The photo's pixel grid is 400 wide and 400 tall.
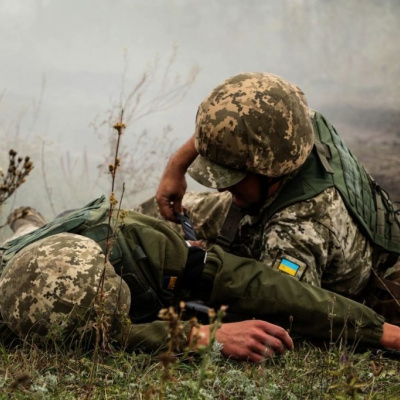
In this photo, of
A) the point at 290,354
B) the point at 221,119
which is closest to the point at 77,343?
the point at 290,354

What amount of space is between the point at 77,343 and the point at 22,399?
79 centimetres

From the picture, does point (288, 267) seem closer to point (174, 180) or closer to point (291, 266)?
point (291, 266)

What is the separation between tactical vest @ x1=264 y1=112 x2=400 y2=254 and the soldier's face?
0.10 m

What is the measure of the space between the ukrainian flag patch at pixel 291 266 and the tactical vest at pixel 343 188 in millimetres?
357

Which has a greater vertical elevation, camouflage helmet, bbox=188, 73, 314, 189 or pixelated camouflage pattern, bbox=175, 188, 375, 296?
camouflage helmet, bbox=188, 73, 314, 189

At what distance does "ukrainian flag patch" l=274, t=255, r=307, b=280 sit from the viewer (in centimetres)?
388

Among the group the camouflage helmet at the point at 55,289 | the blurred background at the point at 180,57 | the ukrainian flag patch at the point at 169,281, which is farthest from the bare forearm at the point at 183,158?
the blurred background at the point at 180,57

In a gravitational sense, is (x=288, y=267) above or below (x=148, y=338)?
above

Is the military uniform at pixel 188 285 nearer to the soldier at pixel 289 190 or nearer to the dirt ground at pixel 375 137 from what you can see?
the soldier at pixel 289 190

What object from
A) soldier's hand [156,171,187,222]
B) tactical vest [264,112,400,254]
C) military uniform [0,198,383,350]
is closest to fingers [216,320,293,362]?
military uniform [0,198,383,350]

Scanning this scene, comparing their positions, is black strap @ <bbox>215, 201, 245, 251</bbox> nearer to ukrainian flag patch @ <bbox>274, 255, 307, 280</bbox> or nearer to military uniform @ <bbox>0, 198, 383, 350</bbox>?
ukrainian flag patch @ <bbox>274, 255, 307, 280</bbox>

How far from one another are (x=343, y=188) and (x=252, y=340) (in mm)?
1323

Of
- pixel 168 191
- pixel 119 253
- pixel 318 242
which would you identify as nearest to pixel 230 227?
pixel 168 191

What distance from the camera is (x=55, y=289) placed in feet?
10.4
